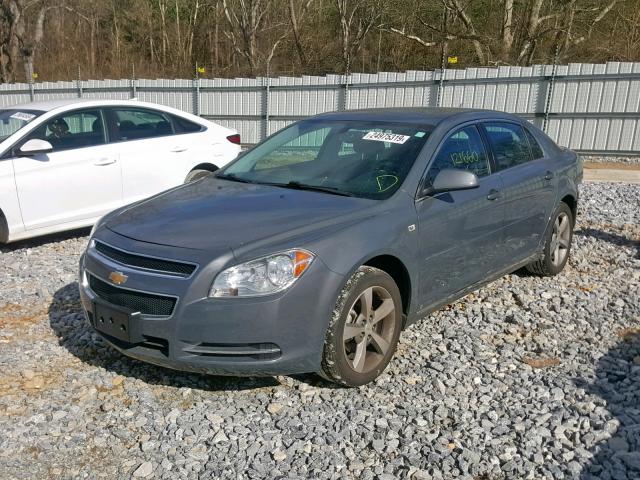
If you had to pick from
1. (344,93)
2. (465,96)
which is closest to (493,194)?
(465,96)

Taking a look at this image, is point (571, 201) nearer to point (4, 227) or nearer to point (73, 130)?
point (73, 130)

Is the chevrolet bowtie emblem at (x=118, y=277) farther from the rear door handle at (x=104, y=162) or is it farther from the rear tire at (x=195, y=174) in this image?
the rear tire at (x=195, y=174)

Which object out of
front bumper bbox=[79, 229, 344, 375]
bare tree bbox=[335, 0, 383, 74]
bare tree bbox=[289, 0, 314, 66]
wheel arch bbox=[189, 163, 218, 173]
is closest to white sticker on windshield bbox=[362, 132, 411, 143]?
front bumper bbox=[79, 229, 344, 375]

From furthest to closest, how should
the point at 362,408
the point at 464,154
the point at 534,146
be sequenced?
the point at 534,146 → the point at 464,154 → the point at 362,408

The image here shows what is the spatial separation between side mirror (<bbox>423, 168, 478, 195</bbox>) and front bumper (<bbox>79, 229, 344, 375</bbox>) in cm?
104

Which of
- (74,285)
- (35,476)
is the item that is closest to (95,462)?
(35,476)

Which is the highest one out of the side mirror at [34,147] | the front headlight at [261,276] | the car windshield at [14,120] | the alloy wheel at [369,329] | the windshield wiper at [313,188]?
the car windshield at [14,120]

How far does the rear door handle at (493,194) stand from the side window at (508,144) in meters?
0.29

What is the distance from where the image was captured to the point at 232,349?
311 centimetres

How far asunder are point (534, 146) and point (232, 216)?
3.11m

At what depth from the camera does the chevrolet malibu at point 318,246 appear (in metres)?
3.08

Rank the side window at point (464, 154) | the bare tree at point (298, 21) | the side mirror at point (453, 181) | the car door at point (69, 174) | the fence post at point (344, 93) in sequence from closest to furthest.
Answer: the side mirror at point (453, 181) → the side window at point (464, 154) → the car door at point (69, 174) → the fence post at point (344, 93) → the bare tree at point (298, 21)

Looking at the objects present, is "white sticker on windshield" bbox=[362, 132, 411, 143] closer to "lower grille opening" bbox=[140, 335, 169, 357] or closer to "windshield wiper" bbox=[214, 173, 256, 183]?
"windshield wiper" bbox=[214, 173, 256, 183]

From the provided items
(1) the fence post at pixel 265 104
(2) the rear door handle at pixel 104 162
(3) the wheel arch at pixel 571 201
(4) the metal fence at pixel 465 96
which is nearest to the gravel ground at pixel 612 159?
(4) the metal fence at pixel 465 96
